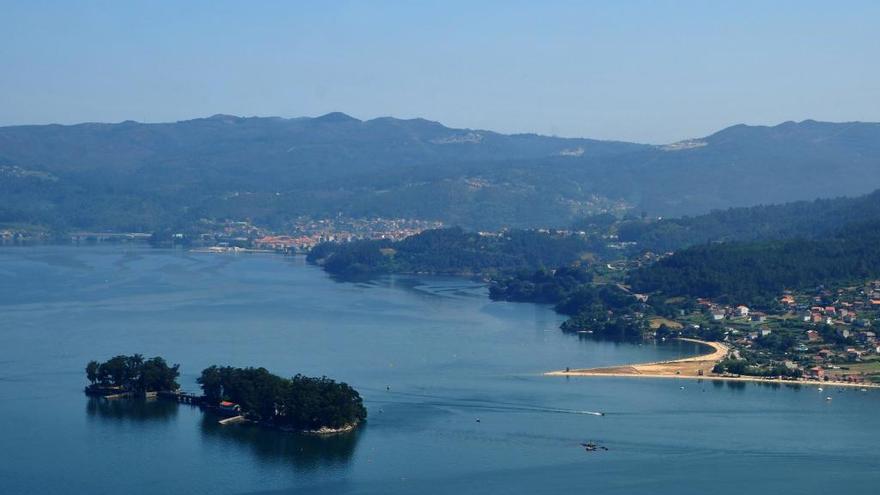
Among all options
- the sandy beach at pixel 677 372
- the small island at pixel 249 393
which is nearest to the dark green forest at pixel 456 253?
the sandy beach at pixel 677 372

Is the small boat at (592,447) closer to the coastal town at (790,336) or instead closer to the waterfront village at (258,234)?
the coastal town at (790,336)

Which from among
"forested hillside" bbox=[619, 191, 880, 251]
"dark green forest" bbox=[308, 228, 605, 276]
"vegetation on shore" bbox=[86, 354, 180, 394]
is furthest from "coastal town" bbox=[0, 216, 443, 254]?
"vegetation on shore" bbox=[86, 354, 180, 394]

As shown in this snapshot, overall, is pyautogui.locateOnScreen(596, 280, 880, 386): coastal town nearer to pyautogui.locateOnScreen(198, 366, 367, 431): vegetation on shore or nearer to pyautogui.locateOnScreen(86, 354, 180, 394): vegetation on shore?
pyautogui.locateOnScreen(198, 366, 367, 431): vegetation on shore

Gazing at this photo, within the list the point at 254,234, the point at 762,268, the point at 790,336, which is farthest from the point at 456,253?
the point at 790,336

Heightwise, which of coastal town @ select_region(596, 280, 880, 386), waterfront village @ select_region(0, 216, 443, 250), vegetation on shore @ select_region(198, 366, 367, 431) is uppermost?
waterfront village @ select_region(0, 216, 443, 250)

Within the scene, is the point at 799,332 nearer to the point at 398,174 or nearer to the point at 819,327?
the point at 819,327

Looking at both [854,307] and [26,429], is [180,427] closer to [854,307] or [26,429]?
[26,429]
